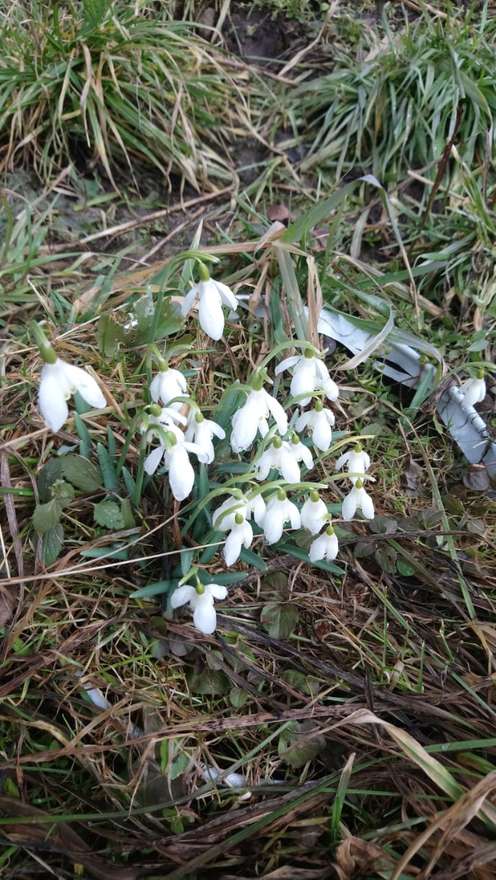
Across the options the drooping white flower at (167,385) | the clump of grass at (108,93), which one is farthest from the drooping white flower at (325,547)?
the clump of grass at (108,93)

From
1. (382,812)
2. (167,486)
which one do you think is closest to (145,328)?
(167,486)

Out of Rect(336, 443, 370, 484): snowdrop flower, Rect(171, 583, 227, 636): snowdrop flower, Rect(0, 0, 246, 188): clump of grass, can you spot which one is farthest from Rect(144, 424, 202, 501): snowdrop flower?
Rect(0, 0, 246, 188): clump of grass

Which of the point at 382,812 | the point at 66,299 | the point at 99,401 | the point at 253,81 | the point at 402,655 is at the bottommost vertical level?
the point at 382,812

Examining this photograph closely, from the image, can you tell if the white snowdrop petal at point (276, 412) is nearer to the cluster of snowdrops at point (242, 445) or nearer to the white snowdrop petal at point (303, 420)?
the cluster of snowdrops at point (242, 445)

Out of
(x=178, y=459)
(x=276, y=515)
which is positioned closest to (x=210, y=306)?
(x=178, y=459)

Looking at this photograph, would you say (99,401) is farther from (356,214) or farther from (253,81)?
(253,81)

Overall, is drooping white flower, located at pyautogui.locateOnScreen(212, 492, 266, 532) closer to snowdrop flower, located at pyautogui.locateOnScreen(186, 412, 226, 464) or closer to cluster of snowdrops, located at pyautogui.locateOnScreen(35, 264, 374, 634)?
cluster of snowdrops, located at pyautogui.locateOnScreen(35, 264, 374, 634)

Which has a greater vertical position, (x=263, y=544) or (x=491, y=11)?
(x=491, y=11)
